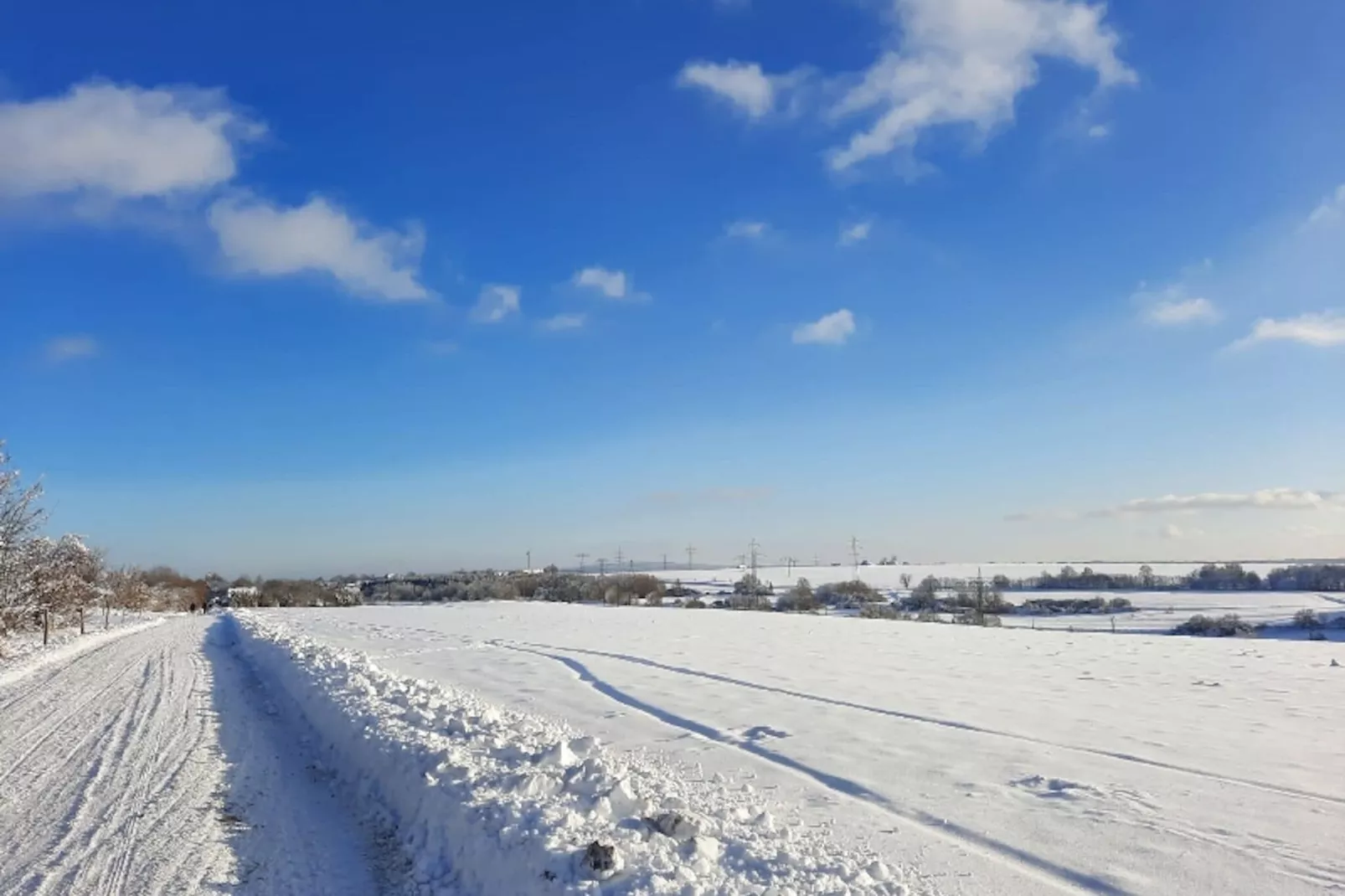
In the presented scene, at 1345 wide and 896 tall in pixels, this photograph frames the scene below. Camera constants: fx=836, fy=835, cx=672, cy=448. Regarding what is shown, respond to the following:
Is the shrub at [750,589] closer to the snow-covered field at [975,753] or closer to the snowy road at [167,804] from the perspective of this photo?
the snow-covered field at [975,753]

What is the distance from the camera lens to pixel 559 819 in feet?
20.4

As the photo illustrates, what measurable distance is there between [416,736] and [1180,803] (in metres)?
7.70

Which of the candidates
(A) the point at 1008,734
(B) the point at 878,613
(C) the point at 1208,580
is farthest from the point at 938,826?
(C) the point at 1208,580

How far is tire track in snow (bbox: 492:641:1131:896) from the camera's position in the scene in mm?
5637

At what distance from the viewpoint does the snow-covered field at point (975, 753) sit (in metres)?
5.97

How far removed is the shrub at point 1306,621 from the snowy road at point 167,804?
58.6 meters

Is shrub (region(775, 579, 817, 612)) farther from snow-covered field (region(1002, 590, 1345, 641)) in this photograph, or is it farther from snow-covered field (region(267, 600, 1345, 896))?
snow-covered field (region(267, 600, 1345, 896))

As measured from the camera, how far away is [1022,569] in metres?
192

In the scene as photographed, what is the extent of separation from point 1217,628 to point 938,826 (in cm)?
5017

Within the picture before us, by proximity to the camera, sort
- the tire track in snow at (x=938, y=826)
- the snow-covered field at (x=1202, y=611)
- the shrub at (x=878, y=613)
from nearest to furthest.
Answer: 1. the tire track in snow at (x=938, y=826)
2. the snow-covered field at (x=1202, y=611)
3. the shrub at (x=878, y=613)

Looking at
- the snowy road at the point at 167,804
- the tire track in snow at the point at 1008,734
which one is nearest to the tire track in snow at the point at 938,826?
the tire track in snow at the point at 1008,734

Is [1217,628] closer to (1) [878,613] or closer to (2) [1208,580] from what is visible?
(1) [878,613]

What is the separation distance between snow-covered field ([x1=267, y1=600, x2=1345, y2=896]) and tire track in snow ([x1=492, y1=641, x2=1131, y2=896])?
3 centimetres

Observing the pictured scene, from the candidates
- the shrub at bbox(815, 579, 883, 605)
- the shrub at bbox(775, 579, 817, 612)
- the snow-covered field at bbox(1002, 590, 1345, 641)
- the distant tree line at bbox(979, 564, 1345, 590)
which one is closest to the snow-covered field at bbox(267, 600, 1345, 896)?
the snow-covered field at bbox(1002, 590, 1345, 641)
